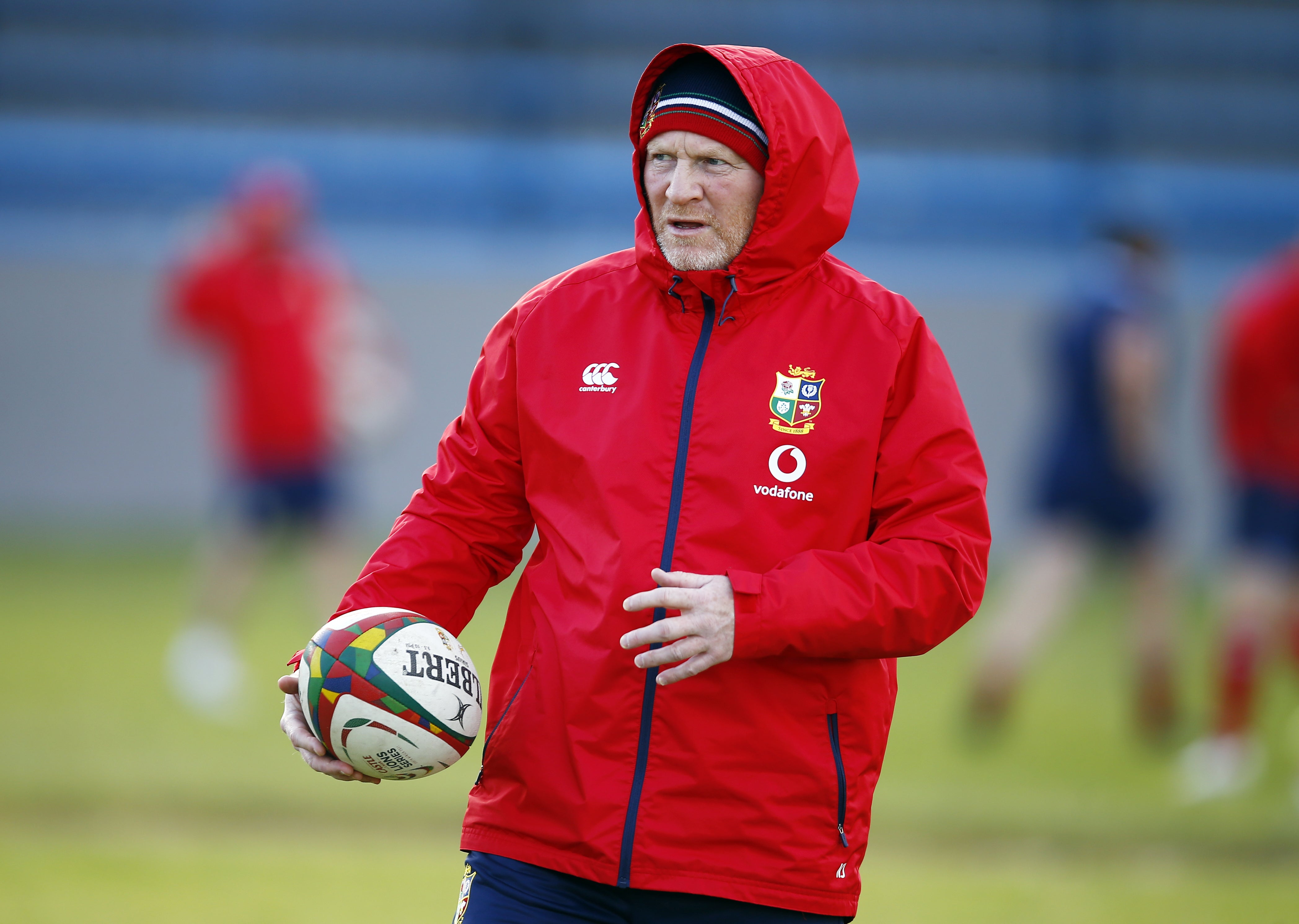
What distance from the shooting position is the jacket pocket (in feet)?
9.48

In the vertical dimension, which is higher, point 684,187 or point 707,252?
point 684,187

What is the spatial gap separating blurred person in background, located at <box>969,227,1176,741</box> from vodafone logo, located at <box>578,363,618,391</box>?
5.04m

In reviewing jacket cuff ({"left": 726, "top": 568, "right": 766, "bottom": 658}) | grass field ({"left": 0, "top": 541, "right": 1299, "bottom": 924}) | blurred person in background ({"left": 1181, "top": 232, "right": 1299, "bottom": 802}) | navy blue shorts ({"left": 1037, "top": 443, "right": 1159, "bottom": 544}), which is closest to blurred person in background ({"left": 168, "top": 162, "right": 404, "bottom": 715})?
grass field ({"left": 0, "top": 541, "right": 1299, "bottom": 924})

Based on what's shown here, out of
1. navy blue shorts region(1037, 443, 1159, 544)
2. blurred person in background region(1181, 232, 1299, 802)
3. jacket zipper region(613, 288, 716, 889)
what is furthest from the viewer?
navy blue shorts region(1037, 443, 1159, 544)

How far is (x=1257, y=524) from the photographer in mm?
7125

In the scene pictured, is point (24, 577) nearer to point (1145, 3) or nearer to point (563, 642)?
point (563, 642)

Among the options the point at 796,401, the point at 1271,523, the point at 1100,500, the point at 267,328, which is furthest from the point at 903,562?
the point at 267,328

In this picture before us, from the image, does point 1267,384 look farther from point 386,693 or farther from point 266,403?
point 386,693

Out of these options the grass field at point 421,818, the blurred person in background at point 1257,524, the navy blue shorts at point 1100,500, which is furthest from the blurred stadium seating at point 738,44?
the blurred person in background at point 1257,524

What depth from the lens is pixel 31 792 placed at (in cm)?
639

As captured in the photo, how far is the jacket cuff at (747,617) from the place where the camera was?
259cm

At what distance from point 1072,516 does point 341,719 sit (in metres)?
5.64

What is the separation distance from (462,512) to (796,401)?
724 millimetres

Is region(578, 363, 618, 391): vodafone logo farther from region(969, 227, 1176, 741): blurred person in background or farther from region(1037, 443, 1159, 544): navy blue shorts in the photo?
region(1037, 443, 1159, 544): navy blue shorts
